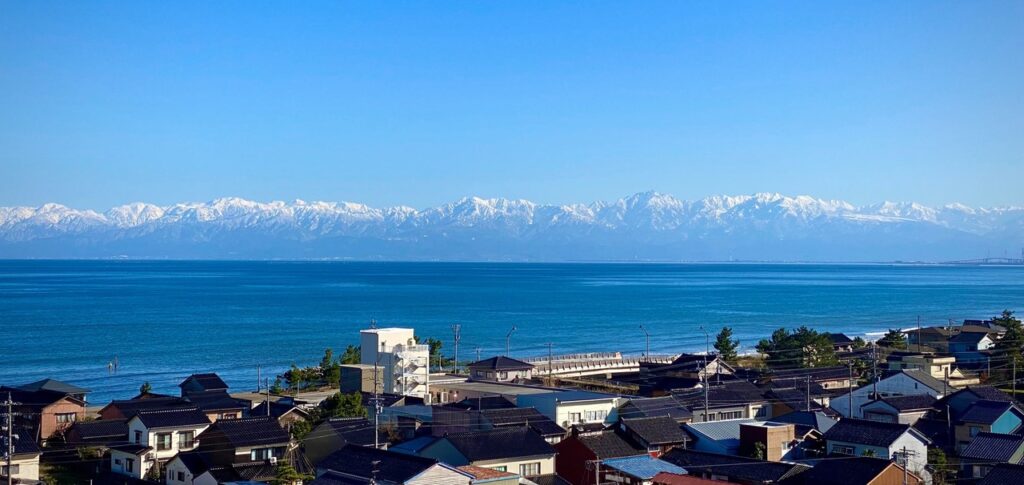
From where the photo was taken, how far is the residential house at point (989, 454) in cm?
1753

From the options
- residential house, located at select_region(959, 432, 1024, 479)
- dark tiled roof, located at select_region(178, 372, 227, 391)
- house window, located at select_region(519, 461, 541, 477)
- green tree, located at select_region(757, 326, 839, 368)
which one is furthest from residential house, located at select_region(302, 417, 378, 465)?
green tree, located at select_region(757, 326, 839, 368)

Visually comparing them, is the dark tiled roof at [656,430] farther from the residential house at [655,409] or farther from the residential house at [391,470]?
the residential house at [391,470]

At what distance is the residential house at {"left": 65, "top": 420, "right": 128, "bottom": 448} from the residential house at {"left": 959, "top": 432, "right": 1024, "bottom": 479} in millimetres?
16468

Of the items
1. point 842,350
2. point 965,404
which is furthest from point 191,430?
point 842,350

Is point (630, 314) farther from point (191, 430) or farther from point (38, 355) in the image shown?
point (191, 430)

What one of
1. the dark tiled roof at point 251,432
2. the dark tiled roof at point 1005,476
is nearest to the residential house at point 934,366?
the dark tiled roof at point 1005,476

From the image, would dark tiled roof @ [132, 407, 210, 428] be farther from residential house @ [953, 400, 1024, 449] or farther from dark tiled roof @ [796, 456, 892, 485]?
residential house @ [953, 400, 1024, 449]

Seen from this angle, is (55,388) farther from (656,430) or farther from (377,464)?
(656,430)

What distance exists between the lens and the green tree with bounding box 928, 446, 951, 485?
57.7 feet

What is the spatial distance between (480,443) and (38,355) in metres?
38.9

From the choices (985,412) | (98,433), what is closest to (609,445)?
(985,412)

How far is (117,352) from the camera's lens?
5062 centimetres

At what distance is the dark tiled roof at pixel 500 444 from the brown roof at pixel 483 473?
408 mm

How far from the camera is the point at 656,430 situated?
19.5m
